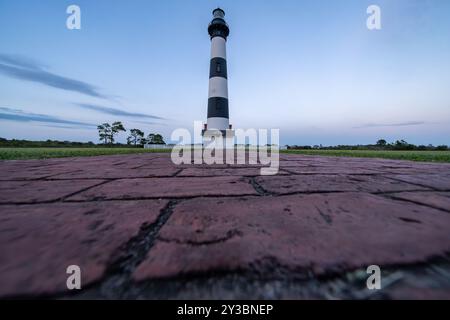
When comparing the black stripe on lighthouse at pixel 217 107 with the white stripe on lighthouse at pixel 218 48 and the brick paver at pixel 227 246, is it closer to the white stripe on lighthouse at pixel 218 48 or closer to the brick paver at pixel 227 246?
the white stripe on lighthouse at pixel 218 48

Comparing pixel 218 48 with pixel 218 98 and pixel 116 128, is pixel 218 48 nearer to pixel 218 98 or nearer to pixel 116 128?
pixel 218 98

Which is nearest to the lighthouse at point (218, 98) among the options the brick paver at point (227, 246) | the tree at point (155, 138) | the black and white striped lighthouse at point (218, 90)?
the black and white striped lighthouse at point (218, 90)

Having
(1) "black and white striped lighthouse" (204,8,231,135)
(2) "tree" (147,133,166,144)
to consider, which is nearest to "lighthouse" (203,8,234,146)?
(1) "black and white striped lighthouse" (204,8,231,135)

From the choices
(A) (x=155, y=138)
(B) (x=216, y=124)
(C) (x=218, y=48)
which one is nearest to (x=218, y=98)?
(B) (x=216, y=124)

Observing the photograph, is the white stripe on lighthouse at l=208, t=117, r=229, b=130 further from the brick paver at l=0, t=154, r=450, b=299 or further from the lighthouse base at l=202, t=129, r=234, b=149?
the brick paver at l=0, t=154, r=450, b=299
